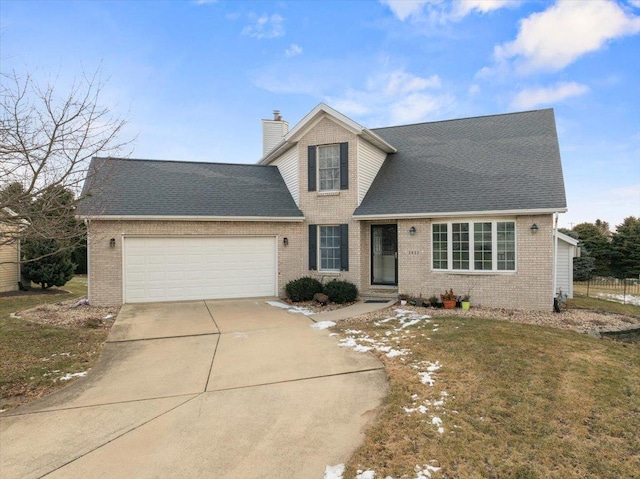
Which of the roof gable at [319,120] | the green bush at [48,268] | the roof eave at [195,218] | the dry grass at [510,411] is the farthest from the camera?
the green bush at [48,268]

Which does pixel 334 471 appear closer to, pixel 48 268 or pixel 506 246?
pixel 506 246

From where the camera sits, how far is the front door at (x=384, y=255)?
1357 cm

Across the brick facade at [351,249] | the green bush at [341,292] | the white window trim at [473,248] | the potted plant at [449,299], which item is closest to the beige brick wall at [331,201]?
the brick facade at [351,249]

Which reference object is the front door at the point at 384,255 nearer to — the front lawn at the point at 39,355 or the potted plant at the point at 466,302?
the potted plant at the point at 466,302

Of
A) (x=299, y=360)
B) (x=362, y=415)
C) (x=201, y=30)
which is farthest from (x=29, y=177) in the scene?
(x=201, y=30)

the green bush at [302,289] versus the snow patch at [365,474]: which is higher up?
the green bush at [302,289]

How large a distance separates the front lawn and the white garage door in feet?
10.8

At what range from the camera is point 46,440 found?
13.0 ft

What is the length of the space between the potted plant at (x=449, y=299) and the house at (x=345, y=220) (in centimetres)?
35

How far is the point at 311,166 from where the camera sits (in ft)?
44.2

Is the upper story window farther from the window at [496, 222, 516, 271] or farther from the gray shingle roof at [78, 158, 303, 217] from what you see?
the window at [496, 222, 516, 271]

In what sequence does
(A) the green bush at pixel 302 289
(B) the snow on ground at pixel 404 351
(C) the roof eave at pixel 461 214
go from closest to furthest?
(B) the snow on ground at pixel 404 351 → (C) the roof eave at pixel 461 214 → (A) the green bush at pixel 302 289

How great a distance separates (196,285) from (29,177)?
7.29 m

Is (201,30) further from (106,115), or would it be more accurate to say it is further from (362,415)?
(362,415)
